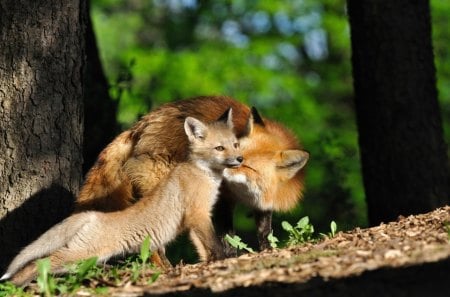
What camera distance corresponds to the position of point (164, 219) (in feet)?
25.6

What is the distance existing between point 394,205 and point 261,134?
2480 millimetres

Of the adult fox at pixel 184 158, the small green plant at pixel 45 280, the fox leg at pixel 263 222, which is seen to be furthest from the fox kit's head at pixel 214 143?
the small green plant at pixel 45 280

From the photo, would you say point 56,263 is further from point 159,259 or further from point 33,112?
point 33,112

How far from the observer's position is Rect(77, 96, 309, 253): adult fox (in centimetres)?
853

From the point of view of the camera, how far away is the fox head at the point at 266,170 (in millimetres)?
8688

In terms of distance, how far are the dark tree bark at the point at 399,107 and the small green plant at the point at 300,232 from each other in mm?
2627

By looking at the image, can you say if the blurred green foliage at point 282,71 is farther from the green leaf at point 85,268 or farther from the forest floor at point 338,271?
the green leaf at point 85,268

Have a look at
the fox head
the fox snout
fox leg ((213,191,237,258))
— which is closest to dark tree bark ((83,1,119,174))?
fox leg ((213,191,237,258))

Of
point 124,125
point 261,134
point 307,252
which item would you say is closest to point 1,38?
point 261,134

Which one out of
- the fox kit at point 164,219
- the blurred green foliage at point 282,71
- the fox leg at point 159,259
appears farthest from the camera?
the blurred green foliage at point 282,71

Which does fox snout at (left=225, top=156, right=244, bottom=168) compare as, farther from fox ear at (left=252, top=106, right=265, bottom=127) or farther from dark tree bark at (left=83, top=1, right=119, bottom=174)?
dark tree bark at (left=83, top=1, right=119, bottom=174)

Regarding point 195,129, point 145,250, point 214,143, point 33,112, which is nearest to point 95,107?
point 195,129

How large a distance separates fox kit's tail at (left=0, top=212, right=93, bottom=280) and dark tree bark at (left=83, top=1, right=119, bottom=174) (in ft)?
13.6

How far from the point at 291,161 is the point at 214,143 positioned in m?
1.05
